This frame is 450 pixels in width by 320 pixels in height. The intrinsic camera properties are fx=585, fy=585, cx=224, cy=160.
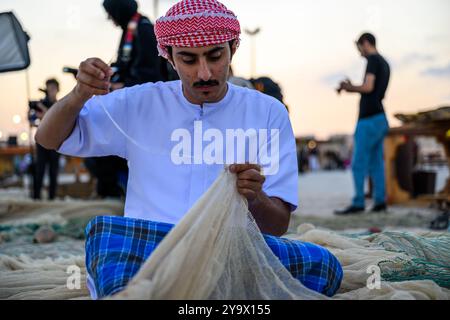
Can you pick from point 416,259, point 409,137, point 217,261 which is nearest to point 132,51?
point 416,259

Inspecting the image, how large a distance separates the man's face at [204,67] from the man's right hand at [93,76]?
1.18 ft

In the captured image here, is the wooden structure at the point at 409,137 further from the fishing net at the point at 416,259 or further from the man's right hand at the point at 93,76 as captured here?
the man's right hand at the point at 93,76

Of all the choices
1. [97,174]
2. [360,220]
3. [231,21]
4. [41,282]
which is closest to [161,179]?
[231,21]

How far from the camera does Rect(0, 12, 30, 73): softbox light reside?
3.04 m

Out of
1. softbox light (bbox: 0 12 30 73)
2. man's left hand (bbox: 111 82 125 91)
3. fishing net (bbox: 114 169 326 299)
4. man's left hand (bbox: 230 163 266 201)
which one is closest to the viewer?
fishing net (bbox: 114 169 326 299)

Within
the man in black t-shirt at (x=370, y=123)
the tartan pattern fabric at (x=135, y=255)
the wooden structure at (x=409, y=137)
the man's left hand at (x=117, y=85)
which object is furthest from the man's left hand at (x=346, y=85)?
the tartan pattern fabric at (x=135, y=255)

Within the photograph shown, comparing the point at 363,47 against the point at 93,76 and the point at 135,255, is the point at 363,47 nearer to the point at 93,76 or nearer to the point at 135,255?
the point at 93,76

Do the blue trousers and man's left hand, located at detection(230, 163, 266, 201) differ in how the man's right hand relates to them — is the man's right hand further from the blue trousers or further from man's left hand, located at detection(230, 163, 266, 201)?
the blue trousers

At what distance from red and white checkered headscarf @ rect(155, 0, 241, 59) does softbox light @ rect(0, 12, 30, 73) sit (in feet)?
3.08

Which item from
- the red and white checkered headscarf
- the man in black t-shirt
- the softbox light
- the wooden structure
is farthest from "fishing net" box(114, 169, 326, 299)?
the wooden structure

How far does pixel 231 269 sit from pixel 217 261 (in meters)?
0.12

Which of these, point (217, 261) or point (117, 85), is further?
point (117, 85)

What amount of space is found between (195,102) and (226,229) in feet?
2.44

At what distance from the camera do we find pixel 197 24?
2.37 m
